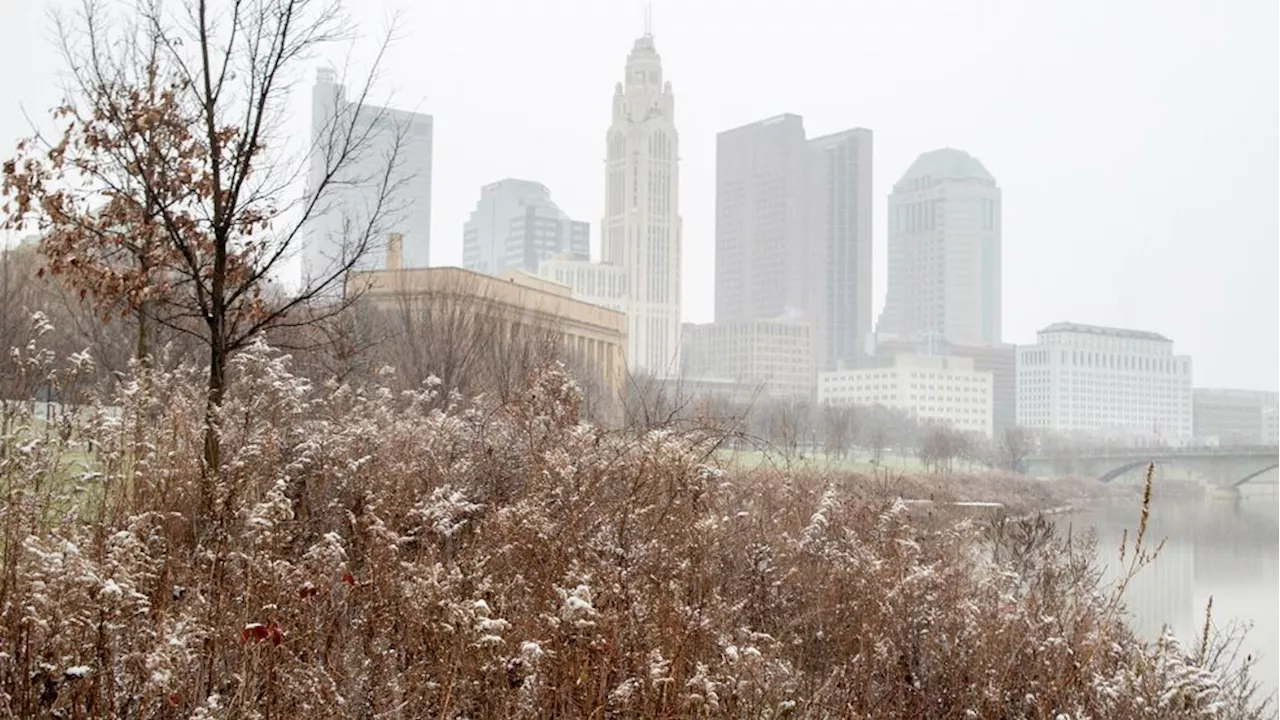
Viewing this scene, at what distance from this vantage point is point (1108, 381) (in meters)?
177

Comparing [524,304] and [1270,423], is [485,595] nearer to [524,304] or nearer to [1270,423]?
[524,304]

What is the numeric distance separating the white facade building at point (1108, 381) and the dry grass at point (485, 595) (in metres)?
178

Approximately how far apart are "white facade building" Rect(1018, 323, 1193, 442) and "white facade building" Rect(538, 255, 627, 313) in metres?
72.3

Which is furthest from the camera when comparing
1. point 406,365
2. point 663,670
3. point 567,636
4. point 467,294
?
point 467,294

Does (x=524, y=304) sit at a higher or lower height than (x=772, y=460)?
higher

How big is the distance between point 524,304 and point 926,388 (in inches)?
5166

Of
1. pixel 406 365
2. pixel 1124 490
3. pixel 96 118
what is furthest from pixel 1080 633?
pixel 1124 490

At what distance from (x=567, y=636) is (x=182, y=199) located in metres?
4.51

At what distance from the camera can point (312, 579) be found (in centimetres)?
498

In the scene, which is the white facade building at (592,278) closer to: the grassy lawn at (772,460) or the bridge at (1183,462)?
the bridge at (1183,462)

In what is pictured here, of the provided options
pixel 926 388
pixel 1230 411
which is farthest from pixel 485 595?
pixel 1230 411

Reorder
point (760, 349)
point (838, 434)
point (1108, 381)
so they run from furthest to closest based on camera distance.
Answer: point (760, 349) < point (1108, 381) < point (838, 434)

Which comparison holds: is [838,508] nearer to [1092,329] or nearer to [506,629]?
[506,629]

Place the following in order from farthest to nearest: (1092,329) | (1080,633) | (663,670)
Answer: (1092,329) < (1080,633) < (663,670)
